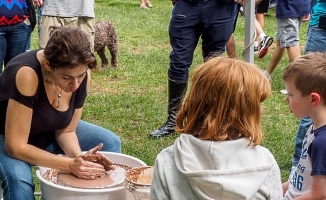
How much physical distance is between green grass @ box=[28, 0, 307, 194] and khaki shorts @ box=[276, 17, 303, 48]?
0.51m

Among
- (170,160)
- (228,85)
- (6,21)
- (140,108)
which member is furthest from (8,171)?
(140,108)

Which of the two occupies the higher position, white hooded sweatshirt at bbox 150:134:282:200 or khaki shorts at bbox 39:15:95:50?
white hooded sweatshirt at bbox 150:134:282:200

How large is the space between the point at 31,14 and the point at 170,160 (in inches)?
100

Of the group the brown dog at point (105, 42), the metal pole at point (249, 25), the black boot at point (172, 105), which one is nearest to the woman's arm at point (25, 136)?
the metal pole at point (249, 25)

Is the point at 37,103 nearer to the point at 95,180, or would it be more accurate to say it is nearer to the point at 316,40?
the point at 95,180

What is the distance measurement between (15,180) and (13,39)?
189 centimetres

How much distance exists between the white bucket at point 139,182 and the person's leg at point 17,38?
2.06 m

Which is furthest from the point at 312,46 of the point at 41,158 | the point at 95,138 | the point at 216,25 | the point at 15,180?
the point at 15,180

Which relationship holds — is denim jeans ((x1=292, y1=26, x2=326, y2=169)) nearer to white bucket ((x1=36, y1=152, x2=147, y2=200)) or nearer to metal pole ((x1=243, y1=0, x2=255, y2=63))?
metal pole ((x1=243, y1=0, x2=255, y2=63))

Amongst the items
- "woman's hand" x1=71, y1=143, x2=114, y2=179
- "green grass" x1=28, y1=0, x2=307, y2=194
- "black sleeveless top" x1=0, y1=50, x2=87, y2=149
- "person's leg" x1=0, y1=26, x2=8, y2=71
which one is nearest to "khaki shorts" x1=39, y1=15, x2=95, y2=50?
"person's leg" x1=0, y1=26, x2=8, y2=71

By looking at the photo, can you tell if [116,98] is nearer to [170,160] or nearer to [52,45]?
[52,45]

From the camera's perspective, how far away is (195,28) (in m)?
4.05

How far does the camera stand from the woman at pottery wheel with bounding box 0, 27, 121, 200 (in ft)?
7.87

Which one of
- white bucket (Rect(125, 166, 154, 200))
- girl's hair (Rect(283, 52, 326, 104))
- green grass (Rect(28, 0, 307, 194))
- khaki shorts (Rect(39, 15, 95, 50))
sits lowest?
green grass (Rect(28, 0, 307, 194))
